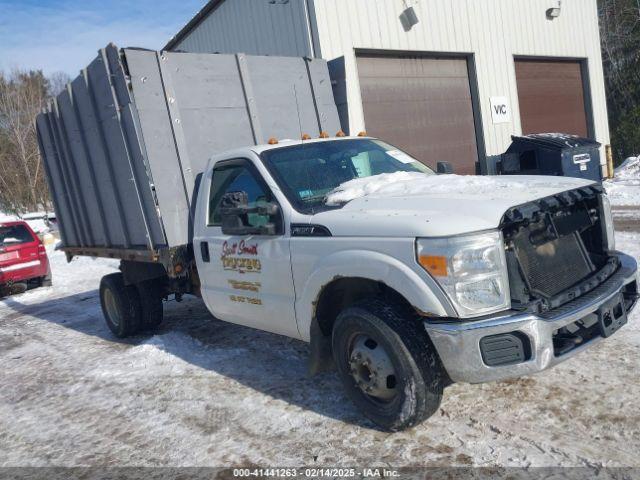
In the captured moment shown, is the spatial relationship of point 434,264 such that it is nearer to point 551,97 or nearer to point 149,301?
point 149,301

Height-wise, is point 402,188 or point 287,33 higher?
point 287,33

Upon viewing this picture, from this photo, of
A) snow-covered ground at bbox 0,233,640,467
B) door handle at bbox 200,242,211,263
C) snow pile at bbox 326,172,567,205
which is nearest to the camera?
snow-covered ground at bbox 0,233,640,467

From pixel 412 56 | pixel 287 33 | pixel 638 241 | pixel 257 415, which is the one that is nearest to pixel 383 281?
pixel 257 415

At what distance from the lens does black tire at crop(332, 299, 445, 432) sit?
318 cm

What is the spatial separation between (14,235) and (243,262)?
872cm

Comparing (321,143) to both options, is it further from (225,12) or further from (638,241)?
(225,12)

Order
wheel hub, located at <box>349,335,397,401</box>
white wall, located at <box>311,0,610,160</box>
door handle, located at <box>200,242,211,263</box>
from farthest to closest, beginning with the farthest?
1. white wall, located at <box>311,0,610,160</box>
2. door handle, located at <box>200,242,211,263</box>
3. wheel hub, located at <box>349,335,397,401</box>

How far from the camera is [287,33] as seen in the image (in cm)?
1157

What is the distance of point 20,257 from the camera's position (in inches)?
428

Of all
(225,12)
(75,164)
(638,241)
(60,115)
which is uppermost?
(225,12)

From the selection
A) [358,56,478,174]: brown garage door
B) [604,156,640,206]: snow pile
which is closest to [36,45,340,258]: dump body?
[358,56,478,174]: brown garage door

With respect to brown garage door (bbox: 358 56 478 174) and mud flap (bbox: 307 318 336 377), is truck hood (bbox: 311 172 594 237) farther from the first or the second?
brown garage door (bbox: 358 56 478 174)

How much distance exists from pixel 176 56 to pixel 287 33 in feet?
21.5

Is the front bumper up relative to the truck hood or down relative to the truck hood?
down
